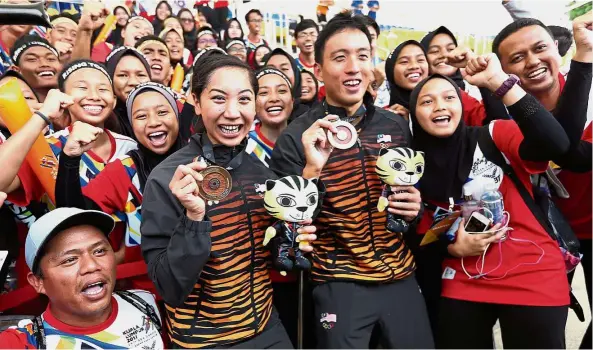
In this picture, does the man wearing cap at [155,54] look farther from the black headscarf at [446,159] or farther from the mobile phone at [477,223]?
the mobile phone at [477,223]

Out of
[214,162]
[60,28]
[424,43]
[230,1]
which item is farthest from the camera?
[230,1]

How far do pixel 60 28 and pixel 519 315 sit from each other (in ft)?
18.6

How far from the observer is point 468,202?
2.65 m

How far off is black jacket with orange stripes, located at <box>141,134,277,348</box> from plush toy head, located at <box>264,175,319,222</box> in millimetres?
123

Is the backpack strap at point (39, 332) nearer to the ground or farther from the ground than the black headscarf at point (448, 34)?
nearer to the ground

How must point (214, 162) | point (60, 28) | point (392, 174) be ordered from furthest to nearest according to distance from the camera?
1. point (60, 28)
2. point (392, 174)
3. point (214, 162)

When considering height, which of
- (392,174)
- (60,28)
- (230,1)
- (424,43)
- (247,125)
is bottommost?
(392,174)

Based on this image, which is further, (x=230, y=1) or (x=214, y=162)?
(x=230, y=1)

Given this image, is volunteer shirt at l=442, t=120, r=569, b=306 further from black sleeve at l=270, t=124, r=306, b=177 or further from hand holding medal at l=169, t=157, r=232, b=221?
hand holding medal at l=169, t=157, r=232, b=221

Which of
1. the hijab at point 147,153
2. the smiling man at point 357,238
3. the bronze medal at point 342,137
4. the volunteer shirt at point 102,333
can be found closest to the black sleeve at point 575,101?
the smiling man at point 357,238

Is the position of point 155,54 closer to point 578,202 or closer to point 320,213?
point 320,213

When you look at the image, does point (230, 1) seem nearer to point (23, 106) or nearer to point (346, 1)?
point (346, 1)

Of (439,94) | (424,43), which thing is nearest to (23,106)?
(439,94)

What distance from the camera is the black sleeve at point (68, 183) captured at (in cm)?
254
